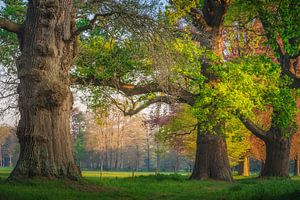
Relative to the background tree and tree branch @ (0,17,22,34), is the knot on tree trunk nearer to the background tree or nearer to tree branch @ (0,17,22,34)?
the background tree

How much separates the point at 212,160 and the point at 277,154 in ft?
19.3

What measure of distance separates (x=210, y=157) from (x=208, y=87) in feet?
16.8

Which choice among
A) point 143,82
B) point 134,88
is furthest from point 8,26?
point 134,88

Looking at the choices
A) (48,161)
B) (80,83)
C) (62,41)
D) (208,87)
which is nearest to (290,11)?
(62,41)

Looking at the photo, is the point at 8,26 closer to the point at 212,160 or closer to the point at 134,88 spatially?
the point at 134,88

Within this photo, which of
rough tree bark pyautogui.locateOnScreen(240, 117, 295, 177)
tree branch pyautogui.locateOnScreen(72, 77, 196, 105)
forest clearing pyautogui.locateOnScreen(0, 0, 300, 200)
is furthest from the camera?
rough tree bark pyautogui.locateOnScreen(240, 117, 295, 177)

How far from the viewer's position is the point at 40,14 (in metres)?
12.5

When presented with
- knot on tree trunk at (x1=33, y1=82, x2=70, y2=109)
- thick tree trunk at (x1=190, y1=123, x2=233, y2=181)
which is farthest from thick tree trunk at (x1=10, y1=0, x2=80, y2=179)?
thick tree trunk at (x1=190, y1=123, x2=233, y2=181)

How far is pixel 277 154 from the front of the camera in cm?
2664

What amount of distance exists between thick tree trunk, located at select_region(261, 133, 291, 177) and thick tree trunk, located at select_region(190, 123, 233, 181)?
466cm

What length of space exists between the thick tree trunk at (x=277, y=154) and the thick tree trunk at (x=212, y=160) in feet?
15.3

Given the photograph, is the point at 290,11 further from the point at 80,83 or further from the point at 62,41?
the point at 80,83

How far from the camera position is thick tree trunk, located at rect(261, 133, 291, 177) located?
2656cm

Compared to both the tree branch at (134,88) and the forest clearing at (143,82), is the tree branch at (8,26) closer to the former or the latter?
the forest clearing at (143,82)
